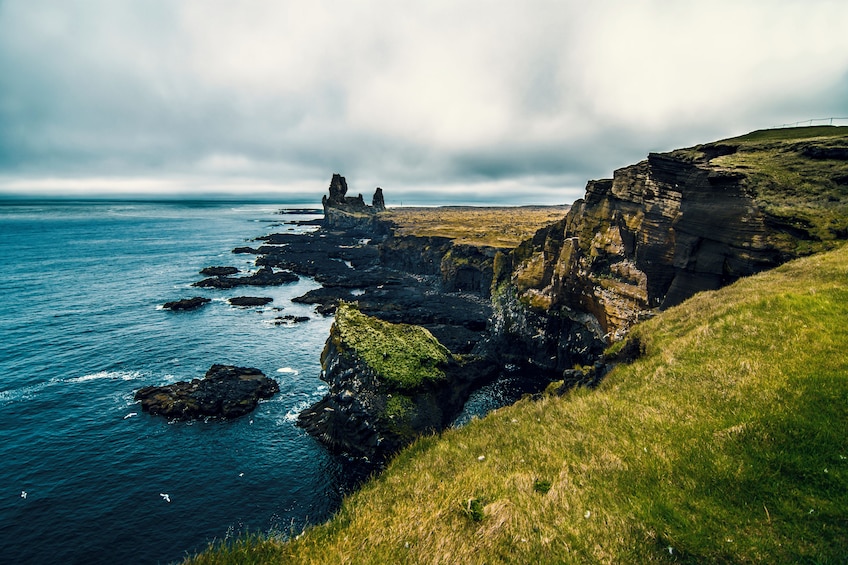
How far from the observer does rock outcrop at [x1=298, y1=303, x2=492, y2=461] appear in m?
33.5

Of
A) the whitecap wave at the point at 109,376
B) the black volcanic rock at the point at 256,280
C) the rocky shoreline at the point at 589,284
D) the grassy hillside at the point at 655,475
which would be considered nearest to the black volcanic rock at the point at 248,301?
the black volcanic rock at the point at 256,280

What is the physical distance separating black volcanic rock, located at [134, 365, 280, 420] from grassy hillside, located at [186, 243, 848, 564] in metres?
33.4

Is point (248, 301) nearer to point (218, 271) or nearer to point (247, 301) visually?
point (247, 301)

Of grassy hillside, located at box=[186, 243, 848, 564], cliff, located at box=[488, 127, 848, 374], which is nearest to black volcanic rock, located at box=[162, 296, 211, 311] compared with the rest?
cliff, located at box=[488, 127, 848, 374]

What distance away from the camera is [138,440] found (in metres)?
35.7

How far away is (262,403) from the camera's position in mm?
42250

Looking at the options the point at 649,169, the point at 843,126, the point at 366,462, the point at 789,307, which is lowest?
the point at 366,462

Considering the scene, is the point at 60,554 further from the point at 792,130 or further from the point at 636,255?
→ the point at 792,130

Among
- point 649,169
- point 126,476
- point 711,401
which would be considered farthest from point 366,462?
point 649,169

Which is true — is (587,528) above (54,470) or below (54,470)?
above

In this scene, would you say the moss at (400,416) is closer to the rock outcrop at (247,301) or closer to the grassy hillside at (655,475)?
the grassy hillside at (655,475)

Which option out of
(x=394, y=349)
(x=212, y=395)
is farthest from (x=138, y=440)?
(x=394, y=349)

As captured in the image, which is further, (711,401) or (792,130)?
(792,130)

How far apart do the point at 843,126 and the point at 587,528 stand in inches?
1624
